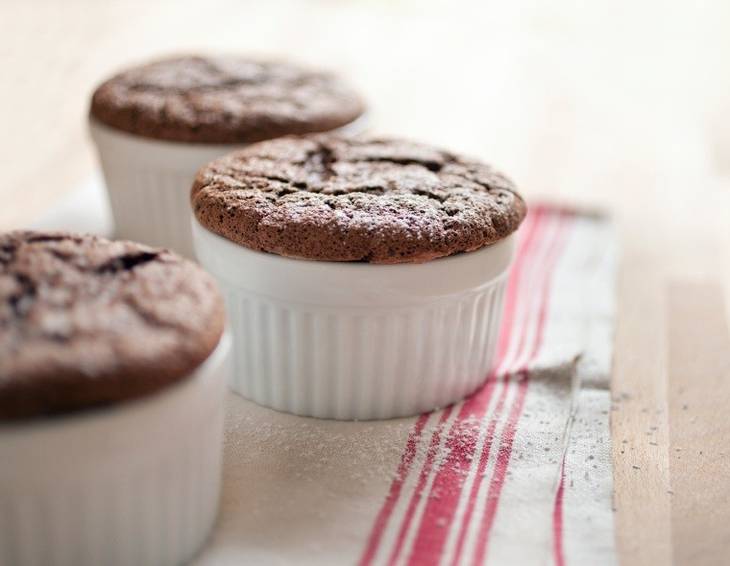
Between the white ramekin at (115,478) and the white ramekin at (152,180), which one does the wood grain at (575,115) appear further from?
the white ramekin at (115,478)

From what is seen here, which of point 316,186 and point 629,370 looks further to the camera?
point 629,370

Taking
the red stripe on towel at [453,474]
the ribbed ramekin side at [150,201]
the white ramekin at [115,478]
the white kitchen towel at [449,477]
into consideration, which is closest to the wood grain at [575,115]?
the white kitchen towel at [449,477]

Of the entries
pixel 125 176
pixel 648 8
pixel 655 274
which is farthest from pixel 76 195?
pixel 648 8

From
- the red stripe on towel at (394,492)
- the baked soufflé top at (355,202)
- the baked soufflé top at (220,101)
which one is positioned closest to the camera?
the red stripe on towel at (394,492)

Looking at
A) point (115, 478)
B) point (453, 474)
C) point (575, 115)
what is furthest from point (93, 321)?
point (575, 115)

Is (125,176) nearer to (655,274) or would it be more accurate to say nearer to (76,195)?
(76,195)
